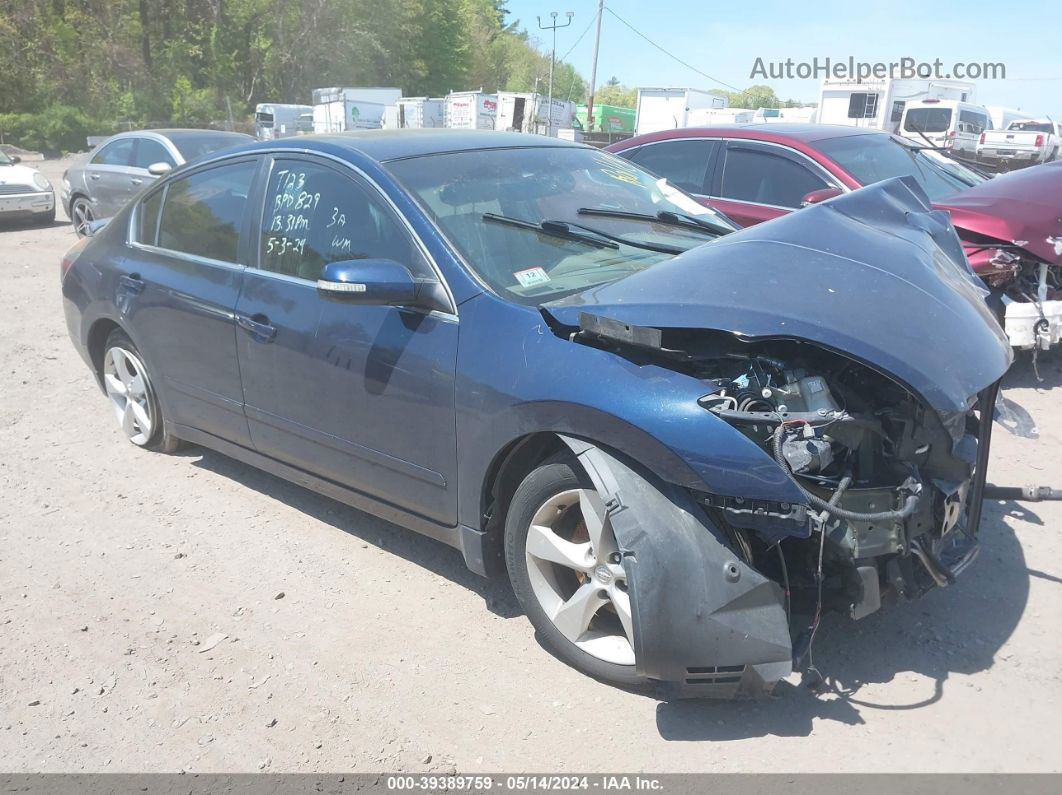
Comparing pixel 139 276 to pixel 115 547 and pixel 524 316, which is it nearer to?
pixel 115 547

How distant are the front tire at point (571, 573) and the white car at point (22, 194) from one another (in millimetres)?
14091

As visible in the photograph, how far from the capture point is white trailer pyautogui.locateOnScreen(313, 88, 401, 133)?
3353 centimetres

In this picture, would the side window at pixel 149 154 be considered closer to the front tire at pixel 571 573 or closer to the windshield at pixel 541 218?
the windshield at pixel 541 218

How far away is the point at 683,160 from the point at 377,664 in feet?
17.6

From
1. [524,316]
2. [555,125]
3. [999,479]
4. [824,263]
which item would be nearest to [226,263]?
[524,316]

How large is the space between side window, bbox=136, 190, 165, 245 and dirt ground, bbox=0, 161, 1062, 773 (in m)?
1.37

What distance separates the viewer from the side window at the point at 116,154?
38.8 feet

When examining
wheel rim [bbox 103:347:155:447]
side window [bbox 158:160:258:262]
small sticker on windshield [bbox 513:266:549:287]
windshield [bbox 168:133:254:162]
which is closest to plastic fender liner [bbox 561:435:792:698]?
small sticker on windshield [bbox 513:266:549:287]

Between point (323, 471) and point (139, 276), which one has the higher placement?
point (139, 276)

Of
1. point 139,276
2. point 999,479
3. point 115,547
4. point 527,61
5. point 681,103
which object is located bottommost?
point 115,547

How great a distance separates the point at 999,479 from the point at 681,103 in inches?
1300

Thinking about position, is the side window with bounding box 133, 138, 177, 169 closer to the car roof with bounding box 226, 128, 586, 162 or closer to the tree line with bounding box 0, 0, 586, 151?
the car roof with bounding box 226, 128, 586, 162

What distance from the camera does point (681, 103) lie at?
34969 mm

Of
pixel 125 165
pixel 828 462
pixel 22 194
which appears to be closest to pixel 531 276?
pixel 828 462
